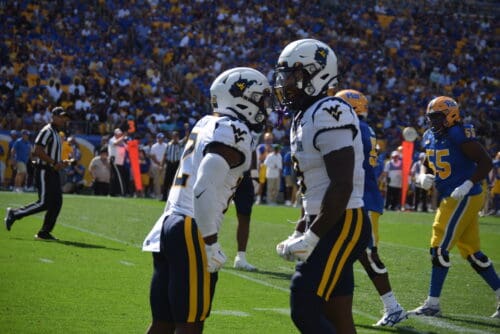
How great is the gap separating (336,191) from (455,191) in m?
3.39

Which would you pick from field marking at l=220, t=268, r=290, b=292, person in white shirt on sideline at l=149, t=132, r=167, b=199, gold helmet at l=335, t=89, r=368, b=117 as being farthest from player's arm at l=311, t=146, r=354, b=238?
person in white shirt on sideline at l=149, t=132, r=167, b=199

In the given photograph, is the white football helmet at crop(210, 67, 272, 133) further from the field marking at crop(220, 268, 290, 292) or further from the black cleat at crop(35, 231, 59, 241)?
the black cleat at crop(35, 231, 59, 241)

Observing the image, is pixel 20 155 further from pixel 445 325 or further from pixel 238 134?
pixel 238 134

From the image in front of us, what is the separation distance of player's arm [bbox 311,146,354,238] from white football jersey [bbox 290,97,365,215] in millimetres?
55

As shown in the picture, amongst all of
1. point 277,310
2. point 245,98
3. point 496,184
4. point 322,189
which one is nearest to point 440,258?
point 277,310

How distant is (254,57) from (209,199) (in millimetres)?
25538

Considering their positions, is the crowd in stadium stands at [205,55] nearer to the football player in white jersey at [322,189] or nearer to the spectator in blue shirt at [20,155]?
the spectator in blue shirt at [20,155]

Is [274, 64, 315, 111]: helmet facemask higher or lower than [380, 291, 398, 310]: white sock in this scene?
higher

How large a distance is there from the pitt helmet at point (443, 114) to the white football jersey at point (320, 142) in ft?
10.3

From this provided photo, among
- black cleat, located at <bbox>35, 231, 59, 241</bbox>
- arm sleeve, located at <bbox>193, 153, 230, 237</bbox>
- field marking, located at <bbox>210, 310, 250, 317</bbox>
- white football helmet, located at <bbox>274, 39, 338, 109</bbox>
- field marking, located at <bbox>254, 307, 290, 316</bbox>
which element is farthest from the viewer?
black cleat, located at <bbox>35, 231, 59, 241</bbox>

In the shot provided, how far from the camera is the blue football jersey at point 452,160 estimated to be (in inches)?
287

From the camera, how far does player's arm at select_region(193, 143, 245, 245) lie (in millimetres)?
4148

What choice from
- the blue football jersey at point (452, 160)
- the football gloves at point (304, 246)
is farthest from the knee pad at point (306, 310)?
the blue football jersey at point (452, 160)

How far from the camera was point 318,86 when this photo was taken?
435 cm
